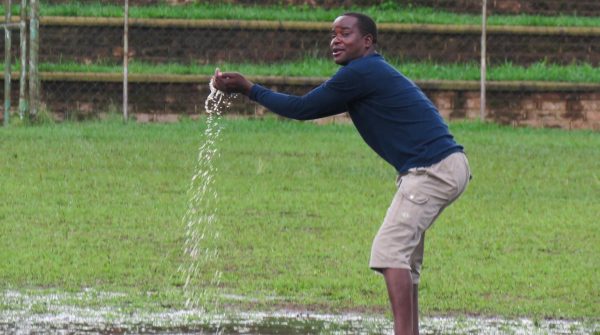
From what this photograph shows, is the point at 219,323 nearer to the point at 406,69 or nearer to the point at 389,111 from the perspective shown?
the point at 389,111

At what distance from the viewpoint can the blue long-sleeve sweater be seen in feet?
22.1

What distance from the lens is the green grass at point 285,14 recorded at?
21547mm

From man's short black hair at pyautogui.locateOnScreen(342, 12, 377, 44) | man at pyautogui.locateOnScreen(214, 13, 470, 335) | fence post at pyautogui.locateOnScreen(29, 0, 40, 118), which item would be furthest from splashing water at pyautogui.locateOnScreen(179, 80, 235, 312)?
fence post at pyautogui.locateOnScreen(29, 0, 40, 118)

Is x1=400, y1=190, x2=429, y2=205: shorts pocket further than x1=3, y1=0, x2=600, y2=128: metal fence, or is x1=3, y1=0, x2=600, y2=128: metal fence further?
x1=3, y1=0, x2=600, y2=128: metal fence

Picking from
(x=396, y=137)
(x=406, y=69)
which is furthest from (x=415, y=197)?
(x=406, y=69)

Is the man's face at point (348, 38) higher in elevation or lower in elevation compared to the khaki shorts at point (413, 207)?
higher

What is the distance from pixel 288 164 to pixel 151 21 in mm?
6580

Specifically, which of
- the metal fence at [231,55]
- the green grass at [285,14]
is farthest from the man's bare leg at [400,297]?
the green grass at [285,14]

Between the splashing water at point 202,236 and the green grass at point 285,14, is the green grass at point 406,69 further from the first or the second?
the splashing water at point 202,236

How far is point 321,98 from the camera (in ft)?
22.7

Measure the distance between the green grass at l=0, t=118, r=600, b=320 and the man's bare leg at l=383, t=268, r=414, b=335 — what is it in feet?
5.73

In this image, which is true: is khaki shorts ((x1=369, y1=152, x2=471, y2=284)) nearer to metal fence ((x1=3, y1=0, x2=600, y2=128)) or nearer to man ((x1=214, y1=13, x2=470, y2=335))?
man ((x1=214, y1=13, x2=470, y2=335))

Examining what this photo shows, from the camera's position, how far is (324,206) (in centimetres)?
1246

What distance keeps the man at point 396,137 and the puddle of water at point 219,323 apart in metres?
0.92
